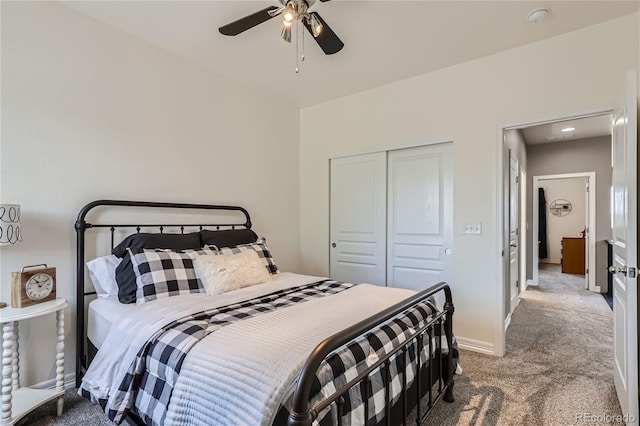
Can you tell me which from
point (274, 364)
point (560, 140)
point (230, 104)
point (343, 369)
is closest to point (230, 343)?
point (274, 364)

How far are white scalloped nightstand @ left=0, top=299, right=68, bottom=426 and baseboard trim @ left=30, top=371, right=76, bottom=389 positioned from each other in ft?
0.43

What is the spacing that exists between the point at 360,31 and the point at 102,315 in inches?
108

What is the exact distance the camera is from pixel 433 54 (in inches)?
115

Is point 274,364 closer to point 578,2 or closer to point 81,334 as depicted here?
point 81,334

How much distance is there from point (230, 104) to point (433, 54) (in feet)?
6.69

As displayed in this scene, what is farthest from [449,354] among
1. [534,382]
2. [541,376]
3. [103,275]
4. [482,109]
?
[103,275]

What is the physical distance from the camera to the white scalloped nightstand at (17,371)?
67.9 inches

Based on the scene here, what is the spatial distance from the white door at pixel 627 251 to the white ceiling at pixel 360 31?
908 mm

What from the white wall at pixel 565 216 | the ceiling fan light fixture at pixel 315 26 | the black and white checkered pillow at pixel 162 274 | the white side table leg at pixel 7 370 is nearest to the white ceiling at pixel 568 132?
the white wall at pixel 565 216

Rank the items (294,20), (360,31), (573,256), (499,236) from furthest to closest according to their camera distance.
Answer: (573,256) → (499,236) → (360,31) → (294,20)

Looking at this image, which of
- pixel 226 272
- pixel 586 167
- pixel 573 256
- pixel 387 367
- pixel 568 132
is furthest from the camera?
pixel 573 256

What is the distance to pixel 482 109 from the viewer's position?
3000mm

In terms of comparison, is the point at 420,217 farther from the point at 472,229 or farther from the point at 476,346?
the point at 476,346

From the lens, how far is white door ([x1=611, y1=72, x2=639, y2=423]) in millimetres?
1753
